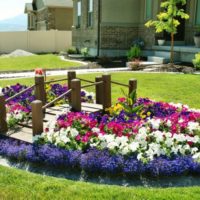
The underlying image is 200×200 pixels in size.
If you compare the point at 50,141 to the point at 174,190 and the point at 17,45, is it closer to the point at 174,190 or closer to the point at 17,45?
the point at 174,190

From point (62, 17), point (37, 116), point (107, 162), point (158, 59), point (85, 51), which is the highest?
point (62, 17)

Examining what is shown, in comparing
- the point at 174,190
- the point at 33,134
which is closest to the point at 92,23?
the point at 33,134

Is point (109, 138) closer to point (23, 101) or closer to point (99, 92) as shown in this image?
point (99, 92)

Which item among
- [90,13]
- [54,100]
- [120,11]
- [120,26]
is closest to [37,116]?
[54,100]

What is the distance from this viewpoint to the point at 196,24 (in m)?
19.3

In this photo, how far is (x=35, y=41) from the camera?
104ft

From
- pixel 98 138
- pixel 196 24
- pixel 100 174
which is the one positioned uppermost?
pixel 196 24

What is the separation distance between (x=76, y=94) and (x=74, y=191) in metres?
2.56

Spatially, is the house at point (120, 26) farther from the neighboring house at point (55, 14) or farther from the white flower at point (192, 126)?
the white flower at point (192, 126)

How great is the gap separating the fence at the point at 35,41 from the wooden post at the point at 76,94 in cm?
2569

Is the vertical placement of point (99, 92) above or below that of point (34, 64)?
above

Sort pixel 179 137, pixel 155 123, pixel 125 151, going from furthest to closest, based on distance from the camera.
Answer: pixel 155 123 → pixel 179 137 → pixel 125 151

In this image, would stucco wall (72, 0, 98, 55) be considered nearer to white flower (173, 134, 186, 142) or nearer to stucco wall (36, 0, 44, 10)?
stucco wall (36, 0, 44, 10)

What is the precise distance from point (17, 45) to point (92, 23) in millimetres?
11210
